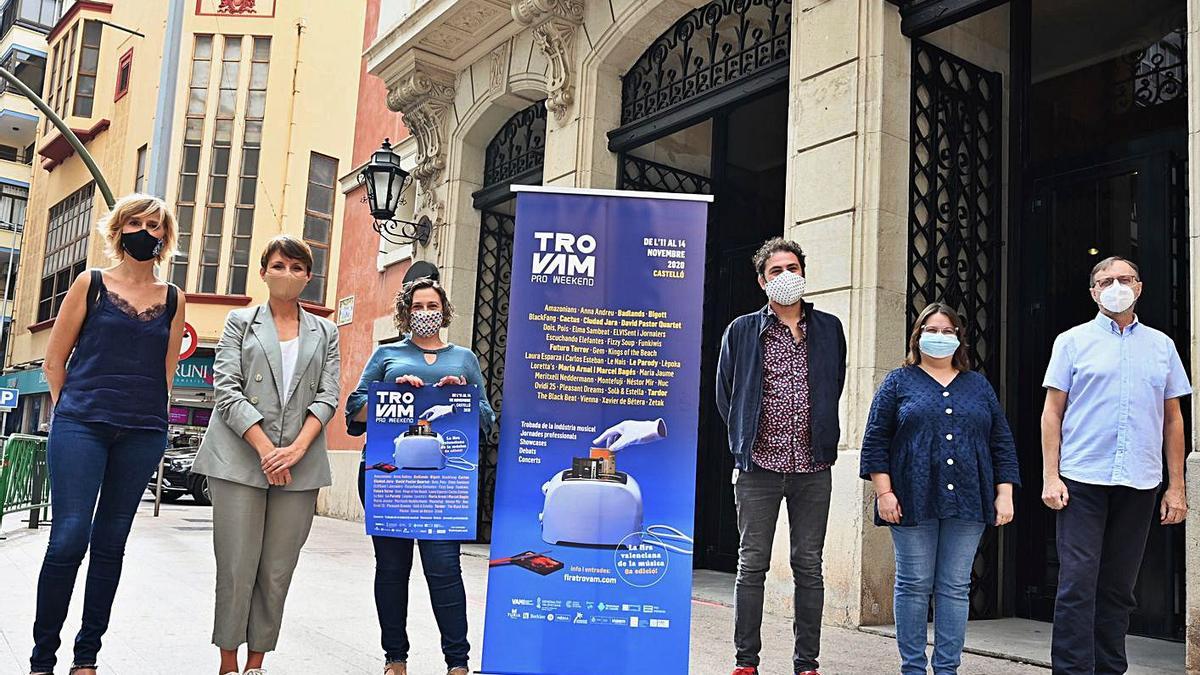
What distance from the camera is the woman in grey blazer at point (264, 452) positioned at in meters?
4.06

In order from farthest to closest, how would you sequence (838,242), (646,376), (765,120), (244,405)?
1. (765,120)
2. (838,242)
3. (646,376)
4. (244,405)

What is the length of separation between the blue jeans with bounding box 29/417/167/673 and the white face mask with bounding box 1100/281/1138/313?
13.2 ft

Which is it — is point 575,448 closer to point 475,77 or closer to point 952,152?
point 952,152

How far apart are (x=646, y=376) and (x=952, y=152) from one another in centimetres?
413

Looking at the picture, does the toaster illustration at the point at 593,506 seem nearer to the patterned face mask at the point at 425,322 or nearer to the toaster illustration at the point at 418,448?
the toaster illustration at the point at 418,448

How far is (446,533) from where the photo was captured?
429cm

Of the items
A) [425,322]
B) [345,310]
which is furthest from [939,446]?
[345,310]

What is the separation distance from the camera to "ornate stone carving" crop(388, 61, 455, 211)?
12.7 metres

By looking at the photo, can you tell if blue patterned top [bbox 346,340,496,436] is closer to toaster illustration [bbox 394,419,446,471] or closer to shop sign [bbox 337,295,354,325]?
toaster illustration [bbox 394,419,446,471]

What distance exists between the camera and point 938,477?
444cm

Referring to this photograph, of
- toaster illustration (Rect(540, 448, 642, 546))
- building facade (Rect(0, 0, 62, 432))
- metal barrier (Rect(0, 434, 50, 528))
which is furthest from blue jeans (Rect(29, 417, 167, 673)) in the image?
building facade (Rect(0, 0, 62, 432))

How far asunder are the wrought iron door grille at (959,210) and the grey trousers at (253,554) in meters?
4.49

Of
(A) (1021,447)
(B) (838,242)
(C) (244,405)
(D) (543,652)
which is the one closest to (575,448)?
(D) (543,652)

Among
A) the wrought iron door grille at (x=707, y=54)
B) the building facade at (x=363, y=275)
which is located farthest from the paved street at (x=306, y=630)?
the building facade at (x=363, y=275)
